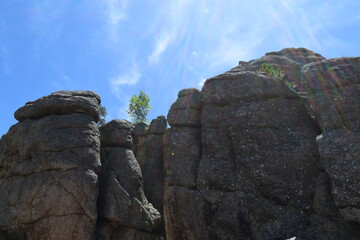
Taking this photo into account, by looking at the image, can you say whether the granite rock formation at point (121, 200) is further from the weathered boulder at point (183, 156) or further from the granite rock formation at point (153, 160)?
the weathered boulder at point (183, 156)

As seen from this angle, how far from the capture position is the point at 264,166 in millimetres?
17938

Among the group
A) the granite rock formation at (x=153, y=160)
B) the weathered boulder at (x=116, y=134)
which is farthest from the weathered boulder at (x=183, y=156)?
the granite rock formation at (x=153, y=160)

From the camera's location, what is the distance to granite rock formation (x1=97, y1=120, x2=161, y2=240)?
87.4 feet

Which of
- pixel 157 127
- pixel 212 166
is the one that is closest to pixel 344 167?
pixel 212 166

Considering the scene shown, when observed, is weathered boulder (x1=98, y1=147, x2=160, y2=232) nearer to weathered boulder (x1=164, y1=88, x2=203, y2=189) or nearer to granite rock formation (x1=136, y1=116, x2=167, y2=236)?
granite rock formation (x1=136, y1=116, x2=167, y2=236)

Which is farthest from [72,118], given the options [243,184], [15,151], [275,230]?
[275,230]

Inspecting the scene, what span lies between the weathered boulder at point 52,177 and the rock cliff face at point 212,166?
0.28 feet

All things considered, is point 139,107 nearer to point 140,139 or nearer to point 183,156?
point 140,139

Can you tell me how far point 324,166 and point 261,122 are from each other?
4.84 m

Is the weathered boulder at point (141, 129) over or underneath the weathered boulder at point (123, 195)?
over

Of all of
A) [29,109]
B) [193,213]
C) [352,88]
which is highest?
[29,109]

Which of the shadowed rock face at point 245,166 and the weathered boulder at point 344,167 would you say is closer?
the weathered boulder at point 344,167

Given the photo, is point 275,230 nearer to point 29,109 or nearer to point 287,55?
point 29,109

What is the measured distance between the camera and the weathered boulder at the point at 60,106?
29.4 meters
